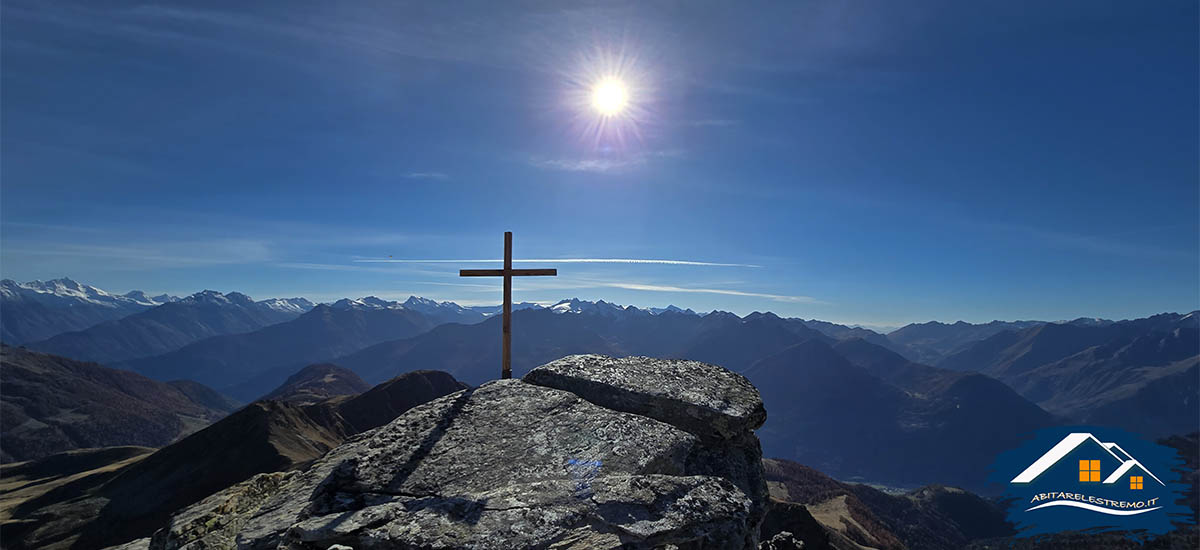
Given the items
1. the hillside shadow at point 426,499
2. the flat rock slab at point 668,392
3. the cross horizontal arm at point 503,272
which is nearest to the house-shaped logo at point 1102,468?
the flat rock slab at point 668,392

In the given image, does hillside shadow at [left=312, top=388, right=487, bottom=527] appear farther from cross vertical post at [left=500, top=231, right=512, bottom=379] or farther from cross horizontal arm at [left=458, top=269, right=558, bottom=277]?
cross horizontal arm at [left=458, top=269, right=558, bottom=277]

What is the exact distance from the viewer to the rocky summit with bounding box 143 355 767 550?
813cm

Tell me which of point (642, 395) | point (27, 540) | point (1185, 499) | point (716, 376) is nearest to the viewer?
point (642, 395)

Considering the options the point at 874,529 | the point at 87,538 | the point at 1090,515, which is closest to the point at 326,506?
the point at 87,538

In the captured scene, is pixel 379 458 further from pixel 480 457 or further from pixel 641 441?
Answer: pixel 641 441

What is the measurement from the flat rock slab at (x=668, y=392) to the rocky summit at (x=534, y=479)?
0.03 m

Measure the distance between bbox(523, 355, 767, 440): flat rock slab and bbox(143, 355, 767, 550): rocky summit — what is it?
3cm

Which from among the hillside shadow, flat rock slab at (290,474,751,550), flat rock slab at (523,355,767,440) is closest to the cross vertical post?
flat rock slab at (523,355,767,440)

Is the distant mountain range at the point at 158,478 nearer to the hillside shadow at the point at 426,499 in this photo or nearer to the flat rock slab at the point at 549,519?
the hillside shadow at the point at 426,499

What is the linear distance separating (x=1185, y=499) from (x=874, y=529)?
573 ft

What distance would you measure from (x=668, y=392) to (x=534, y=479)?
4517 mm

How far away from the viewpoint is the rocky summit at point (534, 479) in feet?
26.7

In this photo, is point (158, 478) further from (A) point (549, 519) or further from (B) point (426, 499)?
(A) point (549, 519)

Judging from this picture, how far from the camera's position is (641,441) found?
34.8 feet
